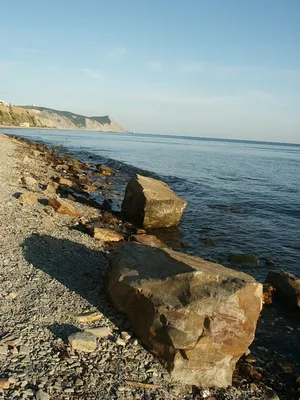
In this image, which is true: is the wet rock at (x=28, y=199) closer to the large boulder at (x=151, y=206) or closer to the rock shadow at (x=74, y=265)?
the rock shadow at (x=74, y=265)

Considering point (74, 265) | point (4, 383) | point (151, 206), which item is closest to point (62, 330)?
point (4, 383)

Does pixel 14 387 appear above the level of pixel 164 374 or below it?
above

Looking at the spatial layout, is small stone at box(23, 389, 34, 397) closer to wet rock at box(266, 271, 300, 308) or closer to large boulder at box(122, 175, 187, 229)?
wet rock at box(266, 271, 300, 308)

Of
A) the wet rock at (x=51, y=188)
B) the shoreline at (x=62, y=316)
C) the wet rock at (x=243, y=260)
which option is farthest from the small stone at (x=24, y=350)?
the wet rock at (x=51, y=188)

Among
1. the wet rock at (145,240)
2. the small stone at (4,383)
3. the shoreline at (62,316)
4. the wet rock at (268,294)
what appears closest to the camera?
the small stone at (4,383)

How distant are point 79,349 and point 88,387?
830 mm

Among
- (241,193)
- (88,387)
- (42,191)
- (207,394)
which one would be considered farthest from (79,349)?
(241,193)

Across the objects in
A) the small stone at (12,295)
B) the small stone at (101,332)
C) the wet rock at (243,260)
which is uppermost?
the small stone at (12,295)

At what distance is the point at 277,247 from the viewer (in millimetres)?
15359

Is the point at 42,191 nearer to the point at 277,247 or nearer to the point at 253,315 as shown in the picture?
the point at 277,247

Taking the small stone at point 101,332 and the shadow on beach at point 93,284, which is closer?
the small stone at point 101,332

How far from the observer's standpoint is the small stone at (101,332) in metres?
6.62

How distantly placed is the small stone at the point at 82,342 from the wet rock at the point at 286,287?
21.4ft

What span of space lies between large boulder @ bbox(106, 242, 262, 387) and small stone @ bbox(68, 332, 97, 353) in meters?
1.07
